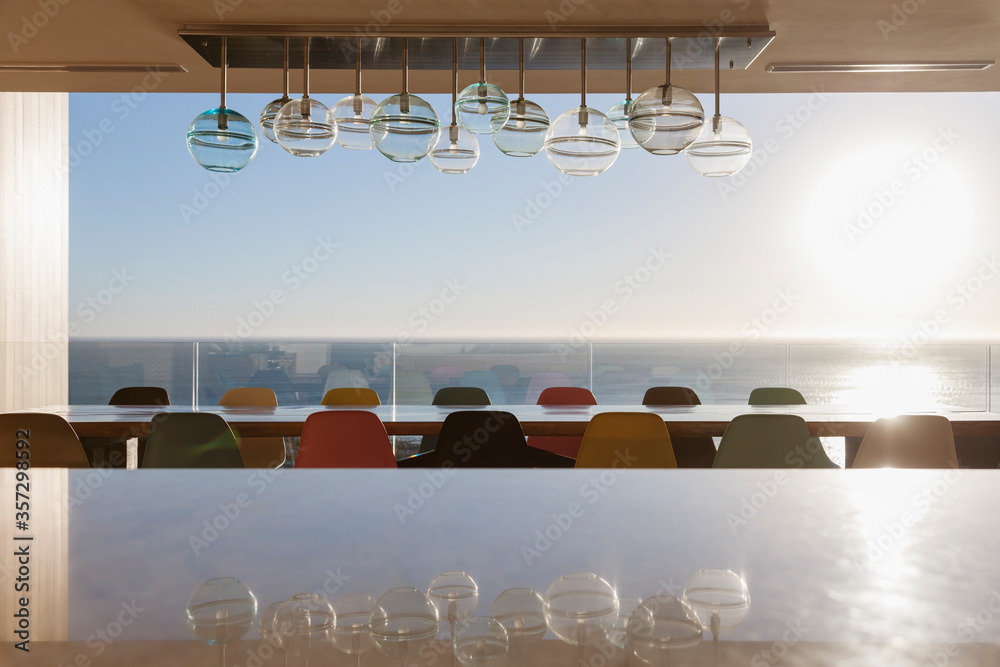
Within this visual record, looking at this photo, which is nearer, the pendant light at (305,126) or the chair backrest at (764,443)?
the pendant light at (305,126)

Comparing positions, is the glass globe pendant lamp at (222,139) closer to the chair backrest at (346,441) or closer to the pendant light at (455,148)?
the pendant light at (455,148)

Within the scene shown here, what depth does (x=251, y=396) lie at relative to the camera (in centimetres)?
427

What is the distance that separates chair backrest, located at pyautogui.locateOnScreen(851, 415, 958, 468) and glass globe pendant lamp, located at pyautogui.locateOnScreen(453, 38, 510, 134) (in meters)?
1.77

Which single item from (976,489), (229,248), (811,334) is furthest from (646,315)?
(976,489)

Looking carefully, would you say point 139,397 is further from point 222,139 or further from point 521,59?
point 521,59

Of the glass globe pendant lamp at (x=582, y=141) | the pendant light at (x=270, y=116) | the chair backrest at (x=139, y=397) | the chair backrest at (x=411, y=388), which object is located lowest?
the chair backrest at (x=411, y=388)

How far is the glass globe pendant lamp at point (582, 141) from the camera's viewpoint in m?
2.03

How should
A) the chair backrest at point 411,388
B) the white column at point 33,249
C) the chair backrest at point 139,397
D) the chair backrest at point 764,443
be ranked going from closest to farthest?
1. the chair backrest at point 764,443
2. the chair backrest at point 139,397
3. the white column at point 33,249
4. the chair backrest at point 411,388

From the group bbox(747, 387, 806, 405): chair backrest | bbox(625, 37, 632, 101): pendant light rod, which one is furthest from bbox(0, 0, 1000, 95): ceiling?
bbox(747, 387, 806, 405): chair backrest

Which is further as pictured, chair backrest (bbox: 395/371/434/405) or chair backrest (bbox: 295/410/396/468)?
chair backrest (bbox: 395/371/434/405)

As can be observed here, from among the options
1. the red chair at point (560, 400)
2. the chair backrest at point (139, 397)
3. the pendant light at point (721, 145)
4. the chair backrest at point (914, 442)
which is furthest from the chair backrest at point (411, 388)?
the pendant light at point (721, 145)

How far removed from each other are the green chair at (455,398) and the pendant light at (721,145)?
2226mm

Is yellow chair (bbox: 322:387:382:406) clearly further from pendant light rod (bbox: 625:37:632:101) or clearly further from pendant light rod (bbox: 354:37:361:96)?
pendant light rod (bbox: 625:37:632:101)

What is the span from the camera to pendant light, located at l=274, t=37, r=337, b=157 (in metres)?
2.08
